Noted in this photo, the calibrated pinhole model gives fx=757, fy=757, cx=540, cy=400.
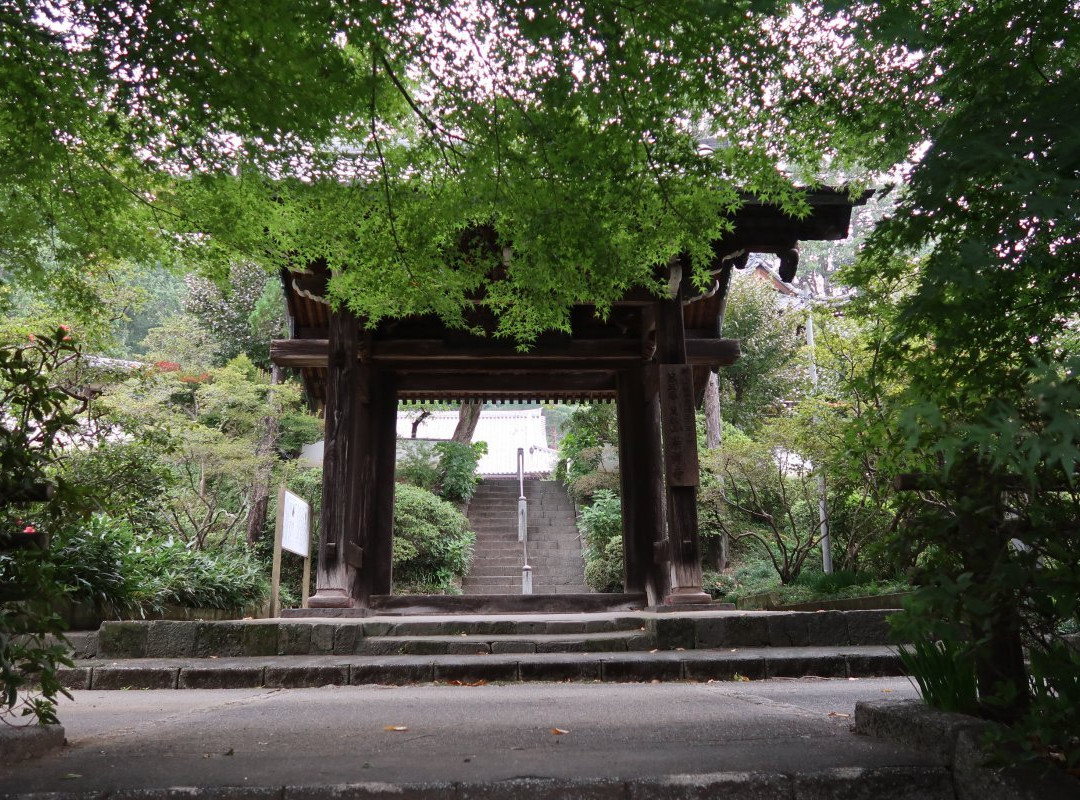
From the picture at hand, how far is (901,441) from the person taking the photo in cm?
239

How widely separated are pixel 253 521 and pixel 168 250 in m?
11.6

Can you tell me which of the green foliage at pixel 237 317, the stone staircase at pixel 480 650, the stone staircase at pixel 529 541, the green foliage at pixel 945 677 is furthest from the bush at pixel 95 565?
the green foliage at pixel 237 317

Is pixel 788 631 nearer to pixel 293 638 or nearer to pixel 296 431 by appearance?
pixel 293 638

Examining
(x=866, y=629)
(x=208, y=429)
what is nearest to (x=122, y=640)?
(x=866, y=629)

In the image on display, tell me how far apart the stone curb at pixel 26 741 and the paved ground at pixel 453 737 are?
76 millimetres

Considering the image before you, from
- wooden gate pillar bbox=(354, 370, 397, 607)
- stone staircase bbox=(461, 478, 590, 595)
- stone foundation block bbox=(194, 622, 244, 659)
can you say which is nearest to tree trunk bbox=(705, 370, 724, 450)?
stone staircase bbox=(461, 478, 590, 595)

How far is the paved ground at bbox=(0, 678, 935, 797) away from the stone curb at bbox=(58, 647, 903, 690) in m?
0.51

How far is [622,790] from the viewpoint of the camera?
2.04 meters

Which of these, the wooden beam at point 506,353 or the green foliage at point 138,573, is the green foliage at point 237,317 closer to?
the green foliage at point 138,573

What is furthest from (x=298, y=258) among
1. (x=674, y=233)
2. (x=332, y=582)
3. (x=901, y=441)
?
(x=332, y=582)

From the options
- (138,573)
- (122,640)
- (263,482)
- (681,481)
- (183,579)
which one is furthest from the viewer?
(263,482)

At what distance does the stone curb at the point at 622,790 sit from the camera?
2.01 m

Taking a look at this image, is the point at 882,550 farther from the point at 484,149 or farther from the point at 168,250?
the point at 168,250

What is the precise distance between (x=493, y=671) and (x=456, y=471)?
13.3m
